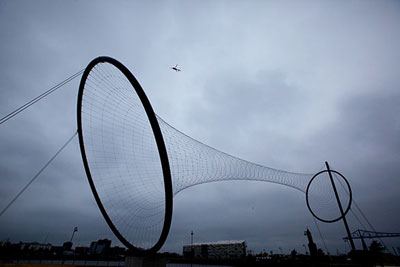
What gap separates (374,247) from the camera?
2768 inches

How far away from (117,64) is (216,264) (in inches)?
3508

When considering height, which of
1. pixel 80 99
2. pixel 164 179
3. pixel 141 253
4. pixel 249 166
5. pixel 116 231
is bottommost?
pixel 141 253

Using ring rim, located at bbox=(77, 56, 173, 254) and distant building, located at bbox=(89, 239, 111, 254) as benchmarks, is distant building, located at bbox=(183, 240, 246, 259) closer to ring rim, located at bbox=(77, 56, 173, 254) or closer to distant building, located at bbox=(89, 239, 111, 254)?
distant building, located at bbox=(89, 239, 111, 254)

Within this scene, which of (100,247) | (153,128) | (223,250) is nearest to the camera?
(153,128)

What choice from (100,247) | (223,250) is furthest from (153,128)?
(100,247)

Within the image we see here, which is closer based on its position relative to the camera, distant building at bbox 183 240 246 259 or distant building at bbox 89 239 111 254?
distant building at bbox 183 240 246 259

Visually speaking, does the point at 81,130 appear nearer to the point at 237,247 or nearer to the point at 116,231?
the point at 116,231

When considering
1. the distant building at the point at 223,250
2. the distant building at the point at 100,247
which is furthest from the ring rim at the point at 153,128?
the distant building at the point at 100,247

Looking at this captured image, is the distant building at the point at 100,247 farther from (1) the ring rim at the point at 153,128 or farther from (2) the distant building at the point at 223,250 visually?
(1) the ring rim at the point at 153,128

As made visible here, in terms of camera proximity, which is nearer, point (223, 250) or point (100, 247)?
point (223, 250)

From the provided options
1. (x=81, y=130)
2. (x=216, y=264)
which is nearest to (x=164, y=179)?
(x=81, y=130)

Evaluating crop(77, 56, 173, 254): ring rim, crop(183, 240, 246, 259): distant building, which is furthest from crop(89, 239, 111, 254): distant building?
crop(77, 56, 173, 254): ring rim

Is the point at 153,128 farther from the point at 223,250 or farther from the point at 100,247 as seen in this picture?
the point at 100,247

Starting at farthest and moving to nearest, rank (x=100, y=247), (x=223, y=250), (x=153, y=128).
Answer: (x=100, y=247) → (x=223, y=250) → (x=153, y=128)
